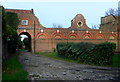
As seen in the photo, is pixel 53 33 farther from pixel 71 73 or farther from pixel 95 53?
pixel 71 73

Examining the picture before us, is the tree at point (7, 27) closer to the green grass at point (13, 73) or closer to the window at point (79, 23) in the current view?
the green grass at point (13, 73)

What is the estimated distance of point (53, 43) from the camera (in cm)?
3269

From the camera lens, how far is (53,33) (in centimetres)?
3256

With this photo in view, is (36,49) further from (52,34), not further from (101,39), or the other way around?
(101,39)

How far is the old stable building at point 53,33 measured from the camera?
3147 centimetres

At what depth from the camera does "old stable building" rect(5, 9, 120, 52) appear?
31469 mm

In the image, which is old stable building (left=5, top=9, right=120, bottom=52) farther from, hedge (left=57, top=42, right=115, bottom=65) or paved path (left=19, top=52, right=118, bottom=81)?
paved path (left=19, top=52, right=118, bottom=81)

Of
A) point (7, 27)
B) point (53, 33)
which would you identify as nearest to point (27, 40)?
point (53, 33)

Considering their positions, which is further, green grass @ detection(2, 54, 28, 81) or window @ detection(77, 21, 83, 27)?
window @ detection(77, 21, 83, 27)

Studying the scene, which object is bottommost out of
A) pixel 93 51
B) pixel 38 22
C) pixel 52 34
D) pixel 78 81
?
pixel 78 81

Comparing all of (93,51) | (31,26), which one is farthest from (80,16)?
(93,51)

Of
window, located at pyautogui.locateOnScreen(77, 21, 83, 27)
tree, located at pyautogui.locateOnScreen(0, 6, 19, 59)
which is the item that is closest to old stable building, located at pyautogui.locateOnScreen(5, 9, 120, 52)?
window, located at pyautogui.locateOnScreen(77, 21, 83, 27)

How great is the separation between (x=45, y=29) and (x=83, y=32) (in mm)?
9611

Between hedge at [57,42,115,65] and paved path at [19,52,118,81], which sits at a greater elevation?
hedge at [57,42,115,65]
